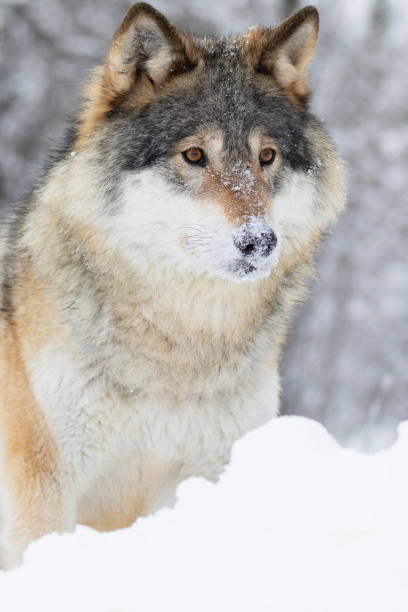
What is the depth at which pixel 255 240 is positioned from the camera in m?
2.95

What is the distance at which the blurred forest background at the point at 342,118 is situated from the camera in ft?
37.0

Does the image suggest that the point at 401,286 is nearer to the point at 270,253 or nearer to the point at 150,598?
the point at 270,253

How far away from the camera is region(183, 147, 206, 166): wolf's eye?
10.7 feet

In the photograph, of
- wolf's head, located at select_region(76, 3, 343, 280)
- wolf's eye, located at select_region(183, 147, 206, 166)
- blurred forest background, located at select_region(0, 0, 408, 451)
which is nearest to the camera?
wolf's head, located at select_region(76, 3, 343, 280)

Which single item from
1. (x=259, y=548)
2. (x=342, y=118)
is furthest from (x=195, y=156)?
(x=342, y=118)

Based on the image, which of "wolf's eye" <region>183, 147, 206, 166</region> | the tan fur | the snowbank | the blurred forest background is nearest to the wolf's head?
"wolf's eye" <region>183, 147, 206, 166</region>

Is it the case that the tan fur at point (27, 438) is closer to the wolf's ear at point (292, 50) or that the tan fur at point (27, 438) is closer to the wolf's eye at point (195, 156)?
the wolf's eye at point (195, 156)

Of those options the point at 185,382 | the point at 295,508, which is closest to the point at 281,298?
the point at 185,382

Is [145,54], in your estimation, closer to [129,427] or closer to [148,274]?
[148,274]

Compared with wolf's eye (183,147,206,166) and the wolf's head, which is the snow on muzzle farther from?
wolf's eye (183,147,206,166)

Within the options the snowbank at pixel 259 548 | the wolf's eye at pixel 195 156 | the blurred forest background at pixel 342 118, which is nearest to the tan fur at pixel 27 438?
the wolf's eye at pixel 195 156

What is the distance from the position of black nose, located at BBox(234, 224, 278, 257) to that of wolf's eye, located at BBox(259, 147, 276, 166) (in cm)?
48

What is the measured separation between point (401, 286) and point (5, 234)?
29.2 feet

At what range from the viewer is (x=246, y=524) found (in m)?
1.82
